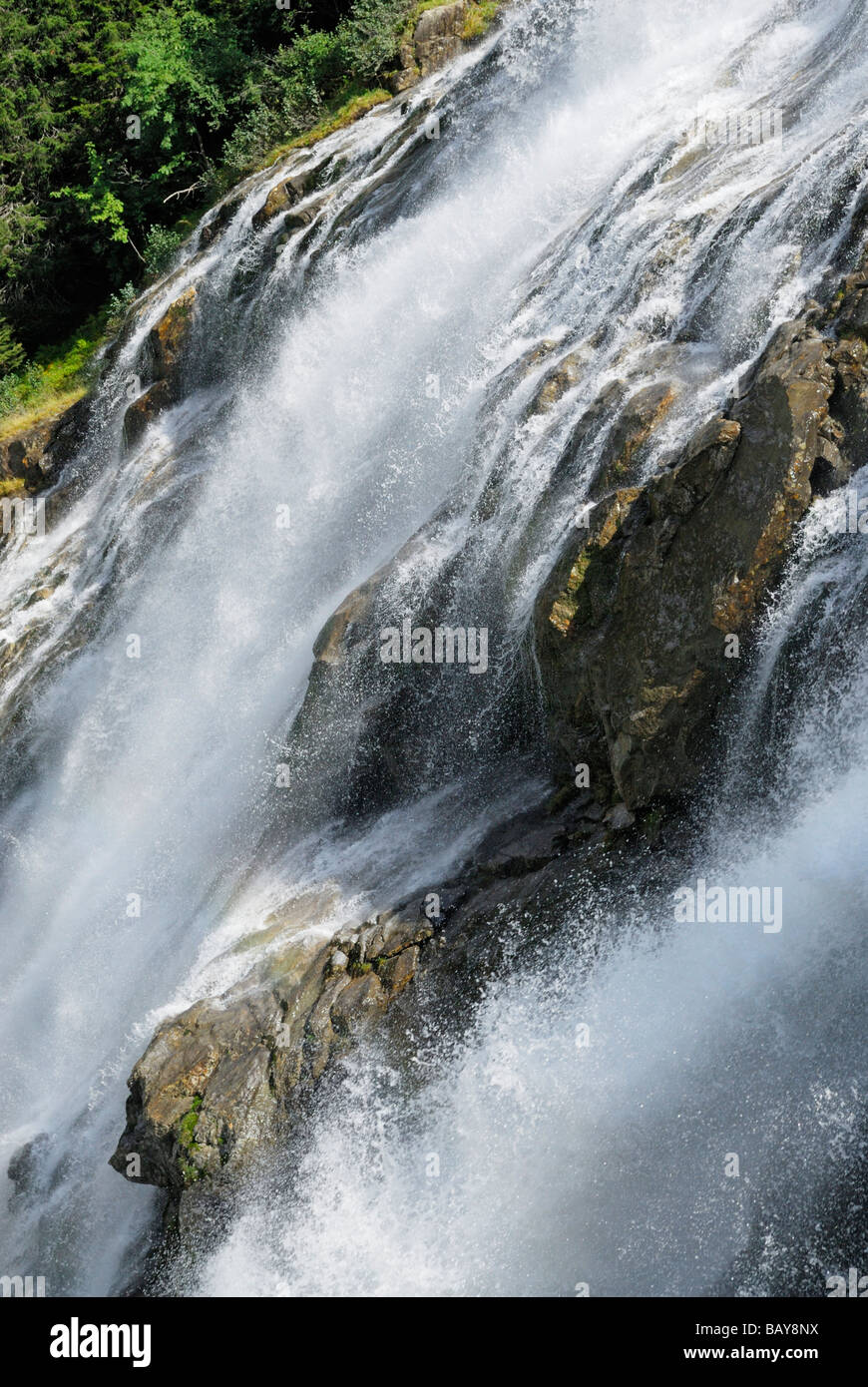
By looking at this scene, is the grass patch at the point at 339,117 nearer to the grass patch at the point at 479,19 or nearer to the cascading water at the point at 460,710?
the cascading water at the point at 460,710

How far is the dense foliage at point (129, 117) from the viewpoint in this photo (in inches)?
854

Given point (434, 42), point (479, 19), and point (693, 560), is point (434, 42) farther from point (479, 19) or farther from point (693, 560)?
point (693, 560)

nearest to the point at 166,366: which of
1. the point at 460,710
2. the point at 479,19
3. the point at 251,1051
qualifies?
the point at 479,19

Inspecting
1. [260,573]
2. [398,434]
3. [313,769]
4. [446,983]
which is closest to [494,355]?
[398,434]

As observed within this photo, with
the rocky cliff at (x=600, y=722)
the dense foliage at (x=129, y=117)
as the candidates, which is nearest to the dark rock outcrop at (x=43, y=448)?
the dense foliage at (x=129, y=117)

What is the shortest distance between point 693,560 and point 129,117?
829 inches

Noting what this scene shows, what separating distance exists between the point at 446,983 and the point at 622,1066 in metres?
1.51

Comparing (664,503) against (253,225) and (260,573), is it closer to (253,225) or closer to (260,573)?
(260,573)

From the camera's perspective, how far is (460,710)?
10.3 metres

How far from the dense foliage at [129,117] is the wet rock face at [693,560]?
14.8 metres

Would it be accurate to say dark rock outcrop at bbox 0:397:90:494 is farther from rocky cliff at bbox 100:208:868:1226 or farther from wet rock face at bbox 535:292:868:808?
wet rock face at bbox 535:292:868:808

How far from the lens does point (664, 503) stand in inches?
329

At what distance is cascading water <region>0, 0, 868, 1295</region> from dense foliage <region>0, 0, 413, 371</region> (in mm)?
2978

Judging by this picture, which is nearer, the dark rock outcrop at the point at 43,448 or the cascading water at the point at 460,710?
the cascading water at the point at 460,710
